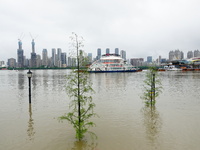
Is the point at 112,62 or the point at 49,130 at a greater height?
the point at 112,62

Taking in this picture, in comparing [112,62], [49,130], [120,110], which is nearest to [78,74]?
[49,130]

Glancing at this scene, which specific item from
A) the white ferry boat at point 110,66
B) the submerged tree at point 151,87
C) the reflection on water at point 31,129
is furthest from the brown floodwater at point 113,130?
the white ferry boat at point 110,66

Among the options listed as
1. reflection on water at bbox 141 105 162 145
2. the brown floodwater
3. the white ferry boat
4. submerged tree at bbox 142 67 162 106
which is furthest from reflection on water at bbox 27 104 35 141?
the white ferry boat

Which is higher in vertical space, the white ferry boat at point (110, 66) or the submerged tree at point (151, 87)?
the white ferry boat at point (110, 66)

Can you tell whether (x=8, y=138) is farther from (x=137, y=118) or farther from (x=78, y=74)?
(x=137, y=118)

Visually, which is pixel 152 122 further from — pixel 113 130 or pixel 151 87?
pixel 151 87

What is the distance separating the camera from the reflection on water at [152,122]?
10671mm

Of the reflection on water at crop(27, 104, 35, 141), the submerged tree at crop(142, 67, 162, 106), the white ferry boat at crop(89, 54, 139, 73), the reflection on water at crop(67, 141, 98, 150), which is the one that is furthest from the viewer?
the white ferry boat at crop(89, 54, 139, 73)

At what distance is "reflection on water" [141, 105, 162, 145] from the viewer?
10.7 meters

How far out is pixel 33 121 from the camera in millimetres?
14062

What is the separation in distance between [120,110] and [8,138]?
406 inches

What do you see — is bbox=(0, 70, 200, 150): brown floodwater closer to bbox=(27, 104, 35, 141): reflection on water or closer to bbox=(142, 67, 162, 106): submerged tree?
bbox=(27, 104, 35, 141): reflection on water

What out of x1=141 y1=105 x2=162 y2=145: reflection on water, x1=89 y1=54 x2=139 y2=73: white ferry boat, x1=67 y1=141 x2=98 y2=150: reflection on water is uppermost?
x1=89 y1=54 x2=139 y2=73: white ferry boat

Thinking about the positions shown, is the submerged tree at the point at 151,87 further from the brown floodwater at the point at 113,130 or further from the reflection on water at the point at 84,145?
the reflection on water at the point at 84,145
